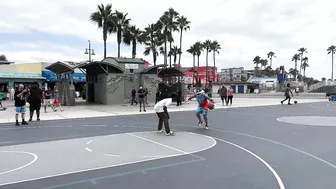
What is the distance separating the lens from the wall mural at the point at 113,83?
1006 inches

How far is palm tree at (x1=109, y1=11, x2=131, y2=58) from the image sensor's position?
38.0m

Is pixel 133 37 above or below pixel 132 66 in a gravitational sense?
above

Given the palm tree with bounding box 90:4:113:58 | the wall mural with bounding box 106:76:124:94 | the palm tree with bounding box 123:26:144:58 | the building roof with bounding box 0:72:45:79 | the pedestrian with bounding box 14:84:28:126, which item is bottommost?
the pedestrian with bounding box 14:84:28:126

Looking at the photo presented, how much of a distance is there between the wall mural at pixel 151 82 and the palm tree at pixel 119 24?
1263 cm

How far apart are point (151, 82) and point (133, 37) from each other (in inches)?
560

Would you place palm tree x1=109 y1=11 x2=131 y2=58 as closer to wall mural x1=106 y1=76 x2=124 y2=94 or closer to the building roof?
the building roof

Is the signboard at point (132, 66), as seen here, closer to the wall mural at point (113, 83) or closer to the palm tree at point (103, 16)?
the wall mural at point (113, 83)

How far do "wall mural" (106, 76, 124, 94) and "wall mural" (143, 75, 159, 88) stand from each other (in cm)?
253

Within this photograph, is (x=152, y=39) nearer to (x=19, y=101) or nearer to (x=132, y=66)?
(x=132, y=66)

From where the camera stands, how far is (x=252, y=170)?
19.5 feet

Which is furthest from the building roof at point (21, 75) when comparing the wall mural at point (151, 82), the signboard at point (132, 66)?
the wall mural at point (151, 82)


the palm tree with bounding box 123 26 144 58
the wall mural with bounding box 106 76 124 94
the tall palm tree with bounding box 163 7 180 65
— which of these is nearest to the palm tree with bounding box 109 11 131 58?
the palm tree with bounding box 123 26 144 58

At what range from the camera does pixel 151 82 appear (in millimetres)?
28156

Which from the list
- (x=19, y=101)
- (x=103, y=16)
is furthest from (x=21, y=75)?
(x=19, y=101)
